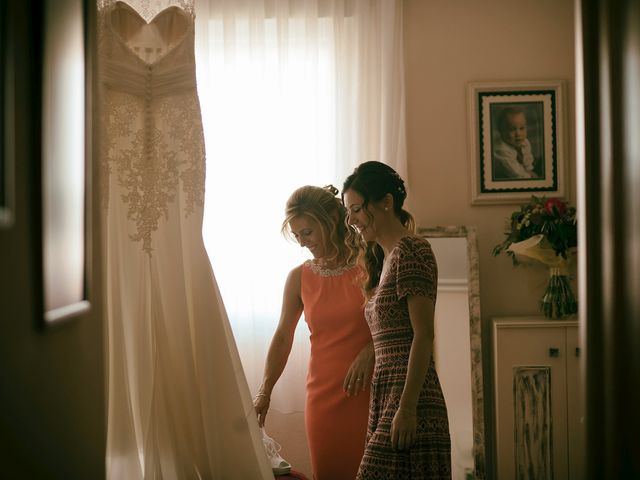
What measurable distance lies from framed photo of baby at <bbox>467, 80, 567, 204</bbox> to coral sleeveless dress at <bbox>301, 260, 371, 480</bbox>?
144 cm

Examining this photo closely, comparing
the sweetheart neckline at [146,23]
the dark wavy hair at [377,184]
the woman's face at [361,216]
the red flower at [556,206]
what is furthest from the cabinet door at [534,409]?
the sweetheart neckline at [146,23]

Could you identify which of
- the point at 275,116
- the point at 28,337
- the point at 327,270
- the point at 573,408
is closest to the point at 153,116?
the point at 327,270

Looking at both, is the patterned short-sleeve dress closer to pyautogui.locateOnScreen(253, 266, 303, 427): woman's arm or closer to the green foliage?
pyautogui.locateOnScreen(253, 266, 303, 427): woman's arm

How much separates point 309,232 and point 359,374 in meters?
0.55

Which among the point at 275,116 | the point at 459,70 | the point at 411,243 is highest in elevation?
the point at 459,70

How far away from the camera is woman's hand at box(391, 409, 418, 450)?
1.78 metres

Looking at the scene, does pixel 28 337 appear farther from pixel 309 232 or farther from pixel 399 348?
pixel 309 232

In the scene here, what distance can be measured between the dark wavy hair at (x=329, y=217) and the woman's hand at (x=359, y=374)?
37 cm

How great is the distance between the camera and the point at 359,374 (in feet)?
7.35

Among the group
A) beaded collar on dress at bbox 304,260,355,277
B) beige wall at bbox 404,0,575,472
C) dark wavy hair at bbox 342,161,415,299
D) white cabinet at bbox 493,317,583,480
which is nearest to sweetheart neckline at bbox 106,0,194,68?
dark wavy hair at bbox 342,161,415,299

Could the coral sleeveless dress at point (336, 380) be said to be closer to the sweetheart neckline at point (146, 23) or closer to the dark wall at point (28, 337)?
the sweetheart neckline at point (146, 23)

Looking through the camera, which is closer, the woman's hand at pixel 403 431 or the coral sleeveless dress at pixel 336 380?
the woman's hand at pixel 403 431

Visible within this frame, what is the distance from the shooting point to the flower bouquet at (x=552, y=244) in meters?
3.21

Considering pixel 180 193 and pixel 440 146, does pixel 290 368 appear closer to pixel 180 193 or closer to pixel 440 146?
pixel 440 146
